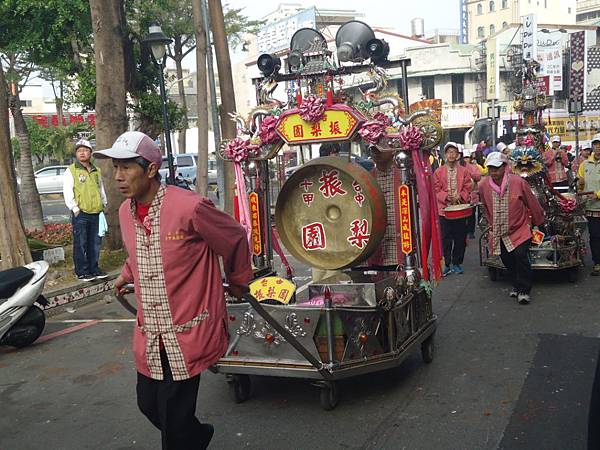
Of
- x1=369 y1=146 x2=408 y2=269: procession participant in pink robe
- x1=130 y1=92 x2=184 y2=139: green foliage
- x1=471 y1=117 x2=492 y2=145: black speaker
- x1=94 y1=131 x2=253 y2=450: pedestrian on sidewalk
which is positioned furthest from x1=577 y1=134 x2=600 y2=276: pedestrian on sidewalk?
x1=471 y1=117 x2=492 y2=145: black speaker

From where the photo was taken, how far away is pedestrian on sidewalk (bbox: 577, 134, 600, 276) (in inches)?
329

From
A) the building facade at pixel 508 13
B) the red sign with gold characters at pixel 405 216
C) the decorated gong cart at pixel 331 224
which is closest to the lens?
the decorated gong cart at pixel 331 224

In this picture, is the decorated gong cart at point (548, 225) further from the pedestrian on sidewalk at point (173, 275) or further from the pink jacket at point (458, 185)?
the pedestrian on sidewalk at point (173, 275)

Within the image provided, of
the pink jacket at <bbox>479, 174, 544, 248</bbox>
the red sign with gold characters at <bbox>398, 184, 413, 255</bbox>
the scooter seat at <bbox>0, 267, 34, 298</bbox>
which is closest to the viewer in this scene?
the red sign with gold characters at <bbox>398, 184, 413, 255</bbox>

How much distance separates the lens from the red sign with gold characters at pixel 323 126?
4832 millimetres

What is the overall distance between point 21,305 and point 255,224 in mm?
2521

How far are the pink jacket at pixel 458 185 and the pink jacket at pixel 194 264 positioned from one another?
6.44 m

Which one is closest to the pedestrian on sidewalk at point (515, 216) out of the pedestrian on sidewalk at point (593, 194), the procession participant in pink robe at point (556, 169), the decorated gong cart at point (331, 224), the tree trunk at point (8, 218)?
the pedestrian on sidewalk at point (593, 194)

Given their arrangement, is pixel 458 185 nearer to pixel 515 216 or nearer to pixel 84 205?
pixel 515 216

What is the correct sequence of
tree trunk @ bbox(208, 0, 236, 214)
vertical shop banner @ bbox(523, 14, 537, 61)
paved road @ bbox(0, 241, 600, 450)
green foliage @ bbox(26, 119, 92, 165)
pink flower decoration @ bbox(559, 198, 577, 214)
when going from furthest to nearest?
vertical shop banner @ bbox(523, 14, 537, 61) → green foliage @ bbox(26, 119, 92, 165) → tree trunk @ bbox(208, 0, 236, 214) → pink flower decoration @ bbox(559, 198, 577, 214) → paved road @ bbox(0, 241, 600, 450)

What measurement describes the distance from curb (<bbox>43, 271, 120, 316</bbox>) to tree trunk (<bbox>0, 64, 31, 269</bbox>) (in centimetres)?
73

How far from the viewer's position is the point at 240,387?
185 inches

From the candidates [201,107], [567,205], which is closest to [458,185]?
[567,205]

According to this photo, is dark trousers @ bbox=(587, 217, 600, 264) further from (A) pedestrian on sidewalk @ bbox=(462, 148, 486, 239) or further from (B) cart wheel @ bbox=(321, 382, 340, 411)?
(B) cart wheel @ bbox=(321, 382, 340, 411)
